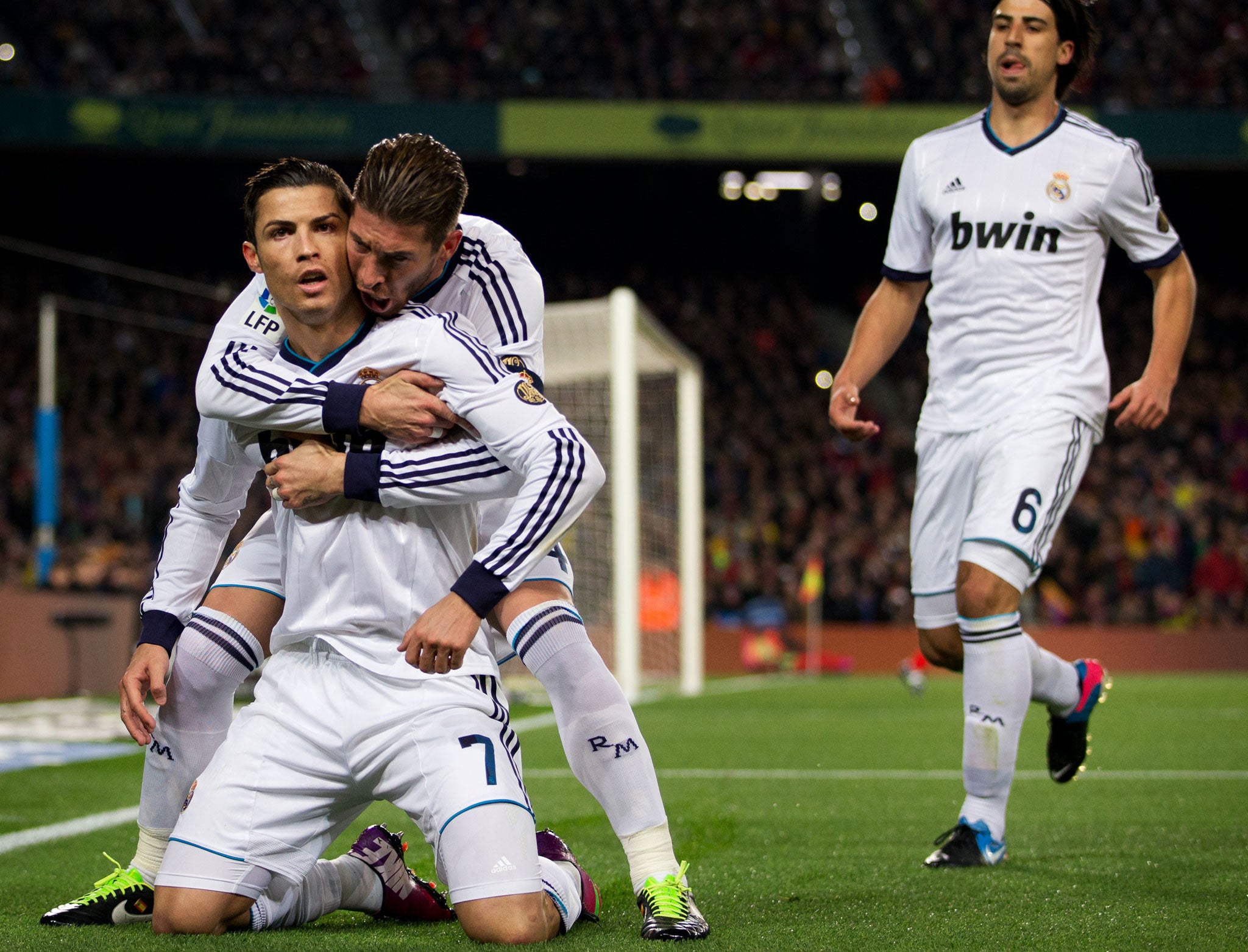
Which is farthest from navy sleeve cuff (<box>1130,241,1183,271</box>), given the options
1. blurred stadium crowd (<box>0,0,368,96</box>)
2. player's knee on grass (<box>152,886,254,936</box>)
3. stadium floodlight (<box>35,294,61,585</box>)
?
blurred stadium crowd (<box>0,0,368,96</box>)

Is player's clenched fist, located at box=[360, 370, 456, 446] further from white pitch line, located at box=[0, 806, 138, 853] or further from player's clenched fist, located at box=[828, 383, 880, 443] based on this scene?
white pitch line, located at box=[0, 806, 138, 853]

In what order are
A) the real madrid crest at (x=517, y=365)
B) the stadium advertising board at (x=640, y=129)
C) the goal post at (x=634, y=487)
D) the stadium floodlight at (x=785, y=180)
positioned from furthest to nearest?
1. the stadium floodlight at (x=785, y=180)
2. the stadium advertising board at (x=640, y=129)
3. the goal post at (x=634, y=487)
4. the real madrid crest at (x=517, y=365)

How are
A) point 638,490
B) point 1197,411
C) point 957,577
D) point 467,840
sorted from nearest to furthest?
point 467,840 → point 957,577 → point 638,490 → point 1197,411

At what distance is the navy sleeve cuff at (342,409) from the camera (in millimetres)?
2545

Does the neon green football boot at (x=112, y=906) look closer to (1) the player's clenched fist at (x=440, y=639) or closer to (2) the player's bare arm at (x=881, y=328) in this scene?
(1) the player's clenched fist at (x=440, y=639)

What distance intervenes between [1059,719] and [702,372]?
17.3 m

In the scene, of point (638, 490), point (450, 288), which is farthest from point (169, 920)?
point (638, 490)

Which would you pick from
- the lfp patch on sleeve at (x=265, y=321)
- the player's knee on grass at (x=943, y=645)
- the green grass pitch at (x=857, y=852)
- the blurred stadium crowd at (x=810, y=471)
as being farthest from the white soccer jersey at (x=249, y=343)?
the blurred stadium crowd at (x=810, y=471)

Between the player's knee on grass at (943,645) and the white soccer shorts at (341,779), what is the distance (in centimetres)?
152

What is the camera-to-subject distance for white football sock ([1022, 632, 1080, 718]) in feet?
12.1

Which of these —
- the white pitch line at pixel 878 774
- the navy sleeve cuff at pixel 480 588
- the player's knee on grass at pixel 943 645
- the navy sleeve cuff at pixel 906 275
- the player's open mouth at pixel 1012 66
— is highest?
the player's open mouth at pixel 1012 66

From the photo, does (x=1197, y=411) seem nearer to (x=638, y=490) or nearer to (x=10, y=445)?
(x=638, y=490)

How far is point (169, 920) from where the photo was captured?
2.51 m

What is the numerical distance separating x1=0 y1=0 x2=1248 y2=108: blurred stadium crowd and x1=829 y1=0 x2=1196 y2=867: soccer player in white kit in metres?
16.5
